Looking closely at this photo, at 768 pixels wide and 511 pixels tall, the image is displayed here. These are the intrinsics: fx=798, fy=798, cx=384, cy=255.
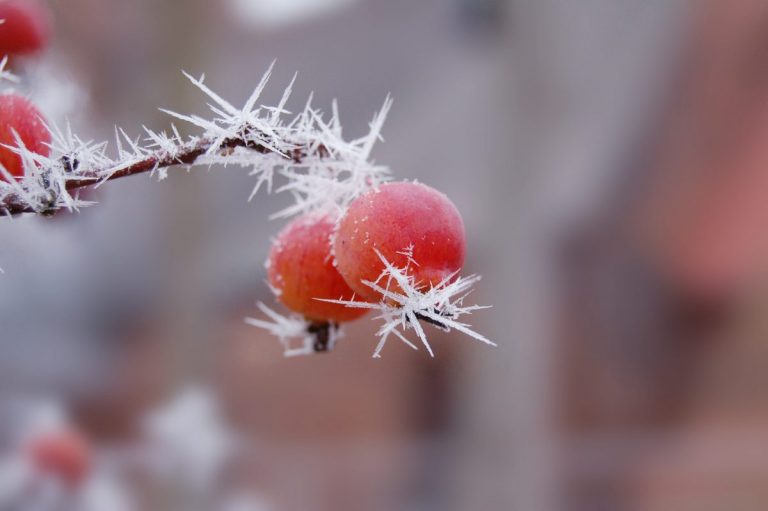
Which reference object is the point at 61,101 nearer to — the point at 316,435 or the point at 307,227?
the point at 307,227

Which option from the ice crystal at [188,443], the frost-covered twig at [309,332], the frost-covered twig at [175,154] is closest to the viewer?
the frost-covered twig at [175,154]

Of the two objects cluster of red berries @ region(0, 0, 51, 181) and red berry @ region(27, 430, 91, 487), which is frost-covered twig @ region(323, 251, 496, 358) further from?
red berry @ region(27, 430, 91, 487)

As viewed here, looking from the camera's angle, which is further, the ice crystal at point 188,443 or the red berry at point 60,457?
the ice crystal at point 188,443

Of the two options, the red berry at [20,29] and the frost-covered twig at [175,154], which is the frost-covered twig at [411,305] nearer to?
the frost-covered twig at [175,154]

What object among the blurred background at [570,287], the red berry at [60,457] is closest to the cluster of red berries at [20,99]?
the red berry at [60,457]

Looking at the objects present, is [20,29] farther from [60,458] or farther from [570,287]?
[570,287]

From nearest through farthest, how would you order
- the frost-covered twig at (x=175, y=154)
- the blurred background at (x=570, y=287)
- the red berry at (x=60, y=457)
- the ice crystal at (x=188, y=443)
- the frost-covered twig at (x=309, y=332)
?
the frost-covered twig at (x=175, y=154) < the frost-covered twig at (x=309, y=332) < the red berry at (x=60, y=457) < the ice crystal at (x=188, y=443) < the blurred background at (x=570, y=287)

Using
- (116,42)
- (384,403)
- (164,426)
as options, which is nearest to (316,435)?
(384,403)
